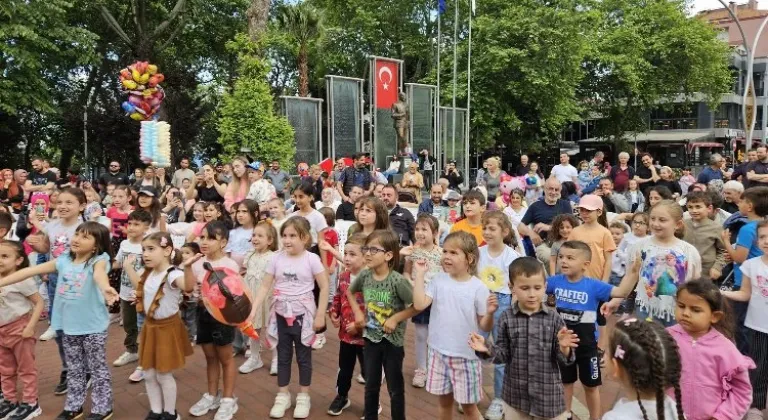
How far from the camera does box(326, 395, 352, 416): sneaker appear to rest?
4449 mm

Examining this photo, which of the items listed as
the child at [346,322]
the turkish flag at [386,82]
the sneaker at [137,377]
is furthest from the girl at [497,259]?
the turkish flag at [386,82]

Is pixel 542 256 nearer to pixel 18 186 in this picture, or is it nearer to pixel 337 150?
pixel 18 186

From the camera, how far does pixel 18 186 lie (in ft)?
35.9

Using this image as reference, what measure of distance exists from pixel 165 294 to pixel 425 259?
6.58 feet

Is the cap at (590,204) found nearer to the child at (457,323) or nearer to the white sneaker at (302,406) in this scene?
the child at (457,323)

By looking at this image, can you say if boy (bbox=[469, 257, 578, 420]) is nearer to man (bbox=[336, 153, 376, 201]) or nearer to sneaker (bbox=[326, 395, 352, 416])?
sneaker (bbox=[326, 395, 352, 416])

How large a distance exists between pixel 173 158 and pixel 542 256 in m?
21.7

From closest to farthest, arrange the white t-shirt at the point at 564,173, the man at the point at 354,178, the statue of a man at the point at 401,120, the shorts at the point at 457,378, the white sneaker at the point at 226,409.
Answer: the shorts at the point at 457,378
the white sneaker at the point at 226,409
the man at the point at 354,178
the white t-shirt at the point at 564,173
the statue of a man at the point at 401,120

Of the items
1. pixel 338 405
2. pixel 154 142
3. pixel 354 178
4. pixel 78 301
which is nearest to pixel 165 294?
pixel 78 301

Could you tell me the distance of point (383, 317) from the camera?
390 centimetres

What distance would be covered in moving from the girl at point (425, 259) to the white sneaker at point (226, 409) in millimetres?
1505

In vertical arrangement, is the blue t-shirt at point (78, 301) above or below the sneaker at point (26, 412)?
above

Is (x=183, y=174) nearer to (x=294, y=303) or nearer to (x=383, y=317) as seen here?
(x=294, y=303)

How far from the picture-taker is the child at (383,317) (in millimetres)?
3891
